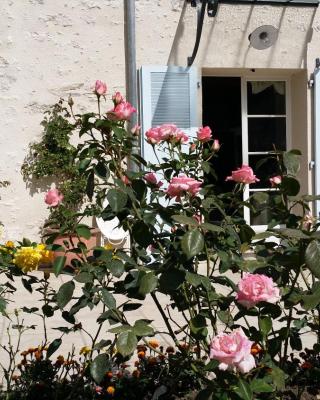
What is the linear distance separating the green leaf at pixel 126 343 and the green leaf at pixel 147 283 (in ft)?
0.42

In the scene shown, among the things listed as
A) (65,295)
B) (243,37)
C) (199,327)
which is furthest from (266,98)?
(65,295)

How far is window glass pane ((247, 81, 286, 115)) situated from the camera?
7527 millimetres

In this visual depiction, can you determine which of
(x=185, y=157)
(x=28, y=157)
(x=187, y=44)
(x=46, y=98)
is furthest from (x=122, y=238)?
(x=185, y=157)

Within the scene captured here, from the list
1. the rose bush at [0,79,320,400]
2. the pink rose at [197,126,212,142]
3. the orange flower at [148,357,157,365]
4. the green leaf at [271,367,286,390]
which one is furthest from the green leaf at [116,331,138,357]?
the orange flower at [148,357,157,365]

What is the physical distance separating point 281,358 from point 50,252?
3.10 ft

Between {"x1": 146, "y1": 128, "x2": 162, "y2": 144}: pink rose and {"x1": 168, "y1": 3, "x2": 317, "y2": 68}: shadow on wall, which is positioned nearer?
{"x1": 146, "y1": 128, "x2": 162, "y2": 144}: pink rose

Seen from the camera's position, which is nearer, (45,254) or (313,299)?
(313,299)

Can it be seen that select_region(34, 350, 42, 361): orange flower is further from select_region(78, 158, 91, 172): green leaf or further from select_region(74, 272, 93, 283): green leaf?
select_region(78, 158, 91, 172): green leaf

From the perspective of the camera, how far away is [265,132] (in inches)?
299

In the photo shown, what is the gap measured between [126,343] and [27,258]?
2.05ft

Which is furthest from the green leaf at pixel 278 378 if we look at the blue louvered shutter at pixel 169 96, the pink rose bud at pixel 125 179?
the blue louvered shutter at pixel 169 96

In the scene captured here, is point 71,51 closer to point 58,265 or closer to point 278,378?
point 58,265

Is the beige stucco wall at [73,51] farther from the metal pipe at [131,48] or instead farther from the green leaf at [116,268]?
the green leaf at [116,268]

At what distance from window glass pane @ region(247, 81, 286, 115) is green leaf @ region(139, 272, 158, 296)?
20.0ft
